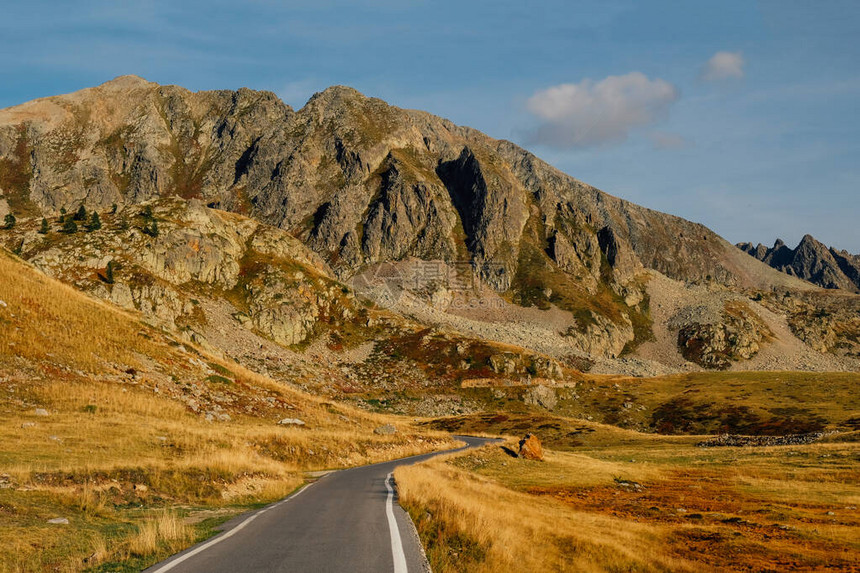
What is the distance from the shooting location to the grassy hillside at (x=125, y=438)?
13.1m

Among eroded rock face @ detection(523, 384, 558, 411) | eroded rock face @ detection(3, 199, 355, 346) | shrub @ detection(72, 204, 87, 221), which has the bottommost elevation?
eroded rock face @ detection(523, 384, 558, 411)

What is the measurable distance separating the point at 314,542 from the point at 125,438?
19454mm

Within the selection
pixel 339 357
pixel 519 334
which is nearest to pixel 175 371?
pixel 339 357

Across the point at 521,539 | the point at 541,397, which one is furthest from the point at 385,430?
the point at 541,397

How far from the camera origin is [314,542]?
11.9 meters

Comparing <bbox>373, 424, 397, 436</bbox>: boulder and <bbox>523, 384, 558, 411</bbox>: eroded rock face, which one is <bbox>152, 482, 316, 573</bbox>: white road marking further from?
<bbox>523, 384, 558, 411</bbox>: eroded rock face

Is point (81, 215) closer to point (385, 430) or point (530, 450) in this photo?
point (385, 430)

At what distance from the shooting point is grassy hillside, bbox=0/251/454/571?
13.1 m

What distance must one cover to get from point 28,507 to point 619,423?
110987mm

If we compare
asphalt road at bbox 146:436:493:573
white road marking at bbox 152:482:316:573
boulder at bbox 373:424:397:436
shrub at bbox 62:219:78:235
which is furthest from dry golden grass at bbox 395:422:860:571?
shrub at bbox 62:219:78:235

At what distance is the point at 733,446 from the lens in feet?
209

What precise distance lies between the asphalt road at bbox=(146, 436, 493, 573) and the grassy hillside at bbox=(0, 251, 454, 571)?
1.35 meters

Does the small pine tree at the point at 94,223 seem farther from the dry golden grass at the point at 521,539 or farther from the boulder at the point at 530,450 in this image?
the dry golden grass at the point at 521,539

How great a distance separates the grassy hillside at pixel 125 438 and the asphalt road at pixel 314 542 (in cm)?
135
